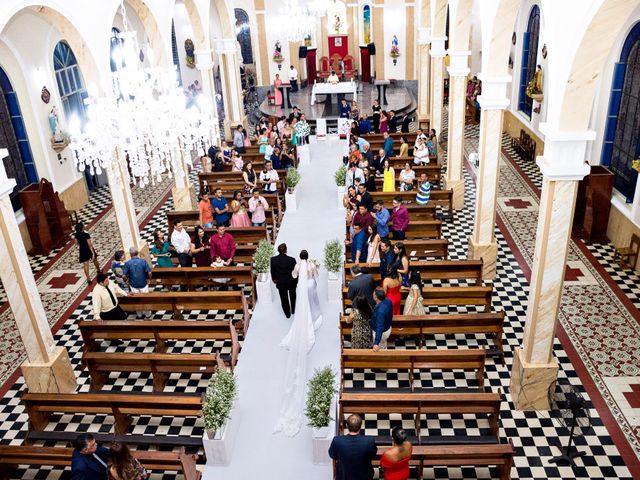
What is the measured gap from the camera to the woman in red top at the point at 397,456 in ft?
19.1

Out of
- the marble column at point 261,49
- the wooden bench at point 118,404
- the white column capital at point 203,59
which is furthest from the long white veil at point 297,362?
the marble column at point 261,49

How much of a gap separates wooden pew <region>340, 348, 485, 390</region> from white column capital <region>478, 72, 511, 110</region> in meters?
4.54

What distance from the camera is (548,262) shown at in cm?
754

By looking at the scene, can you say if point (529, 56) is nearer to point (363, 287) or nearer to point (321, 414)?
point (363, 287)

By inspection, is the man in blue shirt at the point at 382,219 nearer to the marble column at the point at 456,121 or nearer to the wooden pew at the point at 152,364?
the marble column at the point at 456,121

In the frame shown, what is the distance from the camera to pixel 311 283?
938cm

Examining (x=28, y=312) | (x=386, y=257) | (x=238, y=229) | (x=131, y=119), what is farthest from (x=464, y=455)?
(x=238, y=229)

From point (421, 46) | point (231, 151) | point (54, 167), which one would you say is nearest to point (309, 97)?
point (421, 46)

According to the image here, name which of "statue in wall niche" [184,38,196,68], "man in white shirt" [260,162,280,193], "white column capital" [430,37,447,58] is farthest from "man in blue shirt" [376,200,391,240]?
"statue in wall niche" [184,38,196,68]

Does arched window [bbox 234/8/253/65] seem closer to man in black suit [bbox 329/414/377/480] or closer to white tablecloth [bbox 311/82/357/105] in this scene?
white tablecloth [bbox 311/82/357/105]

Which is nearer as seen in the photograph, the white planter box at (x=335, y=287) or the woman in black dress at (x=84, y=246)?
the white planter box at (x=335, y=287)

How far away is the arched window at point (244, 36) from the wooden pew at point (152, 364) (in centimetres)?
2475

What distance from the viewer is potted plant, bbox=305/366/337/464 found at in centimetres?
694

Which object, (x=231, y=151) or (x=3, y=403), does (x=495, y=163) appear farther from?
(x=3, y=403)
